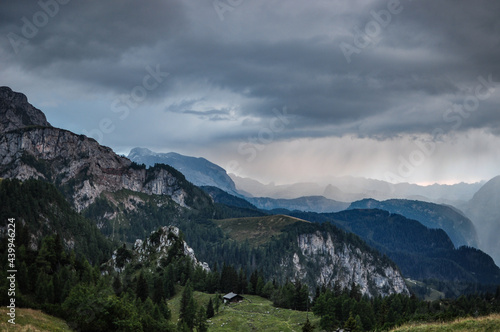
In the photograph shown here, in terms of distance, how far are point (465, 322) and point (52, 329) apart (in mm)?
57350

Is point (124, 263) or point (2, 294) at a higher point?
point (2, 294)

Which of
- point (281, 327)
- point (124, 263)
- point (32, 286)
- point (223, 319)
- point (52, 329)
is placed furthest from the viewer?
point (124, 263)

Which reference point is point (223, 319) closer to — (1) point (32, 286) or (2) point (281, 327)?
(2) point (281, 327)

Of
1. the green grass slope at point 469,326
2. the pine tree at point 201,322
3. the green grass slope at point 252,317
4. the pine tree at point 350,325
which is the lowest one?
the green grass slope at point 252,317

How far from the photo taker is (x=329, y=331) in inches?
4126

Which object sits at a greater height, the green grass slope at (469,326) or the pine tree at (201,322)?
the green grass slope at (469,326)

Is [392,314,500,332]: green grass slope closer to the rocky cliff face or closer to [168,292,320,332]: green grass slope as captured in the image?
[168,292,320,332]: green grass slope

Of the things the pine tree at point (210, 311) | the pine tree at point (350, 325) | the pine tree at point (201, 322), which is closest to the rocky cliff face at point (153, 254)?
the pine tree at point (210, 311)

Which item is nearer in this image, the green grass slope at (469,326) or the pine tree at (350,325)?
the green grass slope at (469,326)

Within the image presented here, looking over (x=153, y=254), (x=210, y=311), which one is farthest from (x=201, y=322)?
(x=153, y=254)

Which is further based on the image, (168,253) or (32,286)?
(168,253)

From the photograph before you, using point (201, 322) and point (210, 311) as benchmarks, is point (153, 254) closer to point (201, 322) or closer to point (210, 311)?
point (210, 311)

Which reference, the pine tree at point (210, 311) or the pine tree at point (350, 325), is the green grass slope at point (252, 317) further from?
the pine tree at point (350, 325)

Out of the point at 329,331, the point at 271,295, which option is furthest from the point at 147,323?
the point at 271,295
